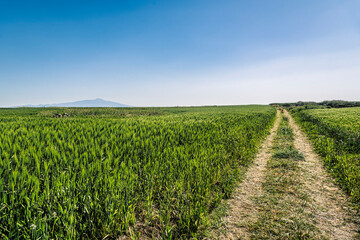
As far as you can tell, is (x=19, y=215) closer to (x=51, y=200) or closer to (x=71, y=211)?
(x=51, y=200)

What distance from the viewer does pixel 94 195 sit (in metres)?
2.95

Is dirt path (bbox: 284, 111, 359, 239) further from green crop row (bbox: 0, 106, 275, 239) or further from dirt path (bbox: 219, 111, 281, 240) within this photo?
green crop row (bbox: 0, 106, 275, 239)

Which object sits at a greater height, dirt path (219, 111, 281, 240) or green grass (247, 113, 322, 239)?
green grass (247, 113, 322, 239)

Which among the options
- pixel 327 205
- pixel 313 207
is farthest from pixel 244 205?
pixel 327 205

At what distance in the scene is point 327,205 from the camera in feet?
14.0

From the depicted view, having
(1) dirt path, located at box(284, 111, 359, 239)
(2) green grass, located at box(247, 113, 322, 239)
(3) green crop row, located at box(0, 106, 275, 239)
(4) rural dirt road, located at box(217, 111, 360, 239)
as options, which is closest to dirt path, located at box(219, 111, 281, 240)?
(4) rural dirt road, located at box(217, 111, 360, 239)

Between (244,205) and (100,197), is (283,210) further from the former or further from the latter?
(100,197)

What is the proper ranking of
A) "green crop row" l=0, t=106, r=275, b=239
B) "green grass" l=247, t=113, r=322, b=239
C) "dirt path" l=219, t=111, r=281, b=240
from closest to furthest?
"green crop row" l=0, t=106, r=275, b=239 < "green grass" l=247, t=113, r=322, b=239 < "dirt path" l=219, t=111, r=281, b=240

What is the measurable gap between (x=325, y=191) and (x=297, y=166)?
2.12 metres

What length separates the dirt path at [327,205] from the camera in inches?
133

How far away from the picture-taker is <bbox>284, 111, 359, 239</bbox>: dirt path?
339 cm

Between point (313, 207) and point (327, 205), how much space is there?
44 cm

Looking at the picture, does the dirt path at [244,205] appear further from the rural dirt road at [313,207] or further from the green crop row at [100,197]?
the green crop row at [100,197]

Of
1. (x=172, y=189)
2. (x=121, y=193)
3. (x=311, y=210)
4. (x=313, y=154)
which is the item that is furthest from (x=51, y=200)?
(x=313, y=154)
